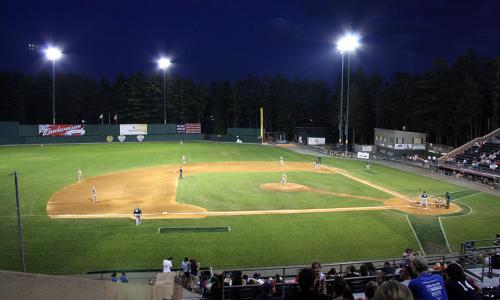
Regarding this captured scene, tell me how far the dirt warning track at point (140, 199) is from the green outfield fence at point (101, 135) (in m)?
41.5

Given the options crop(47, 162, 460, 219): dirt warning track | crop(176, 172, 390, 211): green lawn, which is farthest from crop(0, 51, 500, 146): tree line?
crop(47, 162, 460, 219): dirt warning track

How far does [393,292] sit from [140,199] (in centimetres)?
3094

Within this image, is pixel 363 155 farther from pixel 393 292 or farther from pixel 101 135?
pixel 393 292

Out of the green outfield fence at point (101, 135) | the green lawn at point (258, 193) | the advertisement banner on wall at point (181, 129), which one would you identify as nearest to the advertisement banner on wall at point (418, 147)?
the green lawn at point (258, 193)

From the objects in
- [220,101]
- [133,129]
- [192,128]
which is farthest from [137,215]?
[220,101]

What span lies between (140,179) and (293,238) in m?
22.8

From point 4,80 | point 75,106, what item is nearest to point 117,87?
point 75,106

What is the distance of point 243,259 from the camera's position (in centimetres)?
2008

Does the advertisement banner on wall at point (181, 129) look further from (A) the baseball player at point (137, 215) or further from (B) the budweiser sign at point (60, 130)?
(A) the baseball player at point (137, 215)

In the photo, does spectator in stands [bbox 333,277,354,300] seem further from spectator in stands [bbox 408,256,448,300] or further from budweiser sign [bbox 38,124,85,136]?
budweiser sign [bbox 38,124,85,136]

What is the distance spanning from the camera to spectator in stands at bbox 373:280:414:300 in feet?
11.4

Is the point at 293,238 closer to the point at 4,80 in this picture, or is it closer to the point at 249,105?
the point at 249,105

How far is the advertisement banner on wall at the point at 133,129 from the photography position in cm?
8769

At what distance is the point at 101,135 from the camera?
86.0 metres
